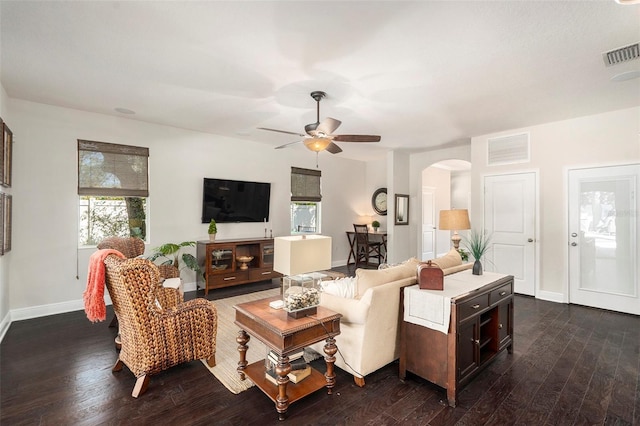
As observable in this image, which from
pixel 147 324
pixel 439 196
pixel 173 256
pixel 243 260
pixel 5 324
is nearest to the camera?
pixel 147 324

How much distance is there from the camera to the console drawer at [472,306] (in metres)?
2.17

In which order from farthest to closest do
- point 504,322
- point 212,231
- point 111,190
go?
point 212,231, point 111,190, point 504,322

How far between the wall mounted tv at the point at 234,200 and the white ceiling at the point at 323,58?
4.50 feet

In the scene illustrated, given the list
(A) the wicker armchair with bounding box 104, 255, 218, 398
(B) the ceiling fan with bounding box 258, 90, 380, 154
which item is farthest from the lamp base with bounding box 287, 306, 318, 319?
(B) the ceiling fan with bounding box 258, 90, 380, 154

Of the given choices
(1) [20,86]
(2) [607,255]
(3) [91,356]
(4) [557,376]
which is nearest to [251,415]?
(3) [91,356]

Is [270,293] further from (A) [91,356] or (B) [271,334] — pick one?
(B) [271,334]

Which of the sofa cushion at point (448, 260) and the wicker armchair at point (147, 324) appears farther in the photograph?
the sofa cushion at point (448, 260)

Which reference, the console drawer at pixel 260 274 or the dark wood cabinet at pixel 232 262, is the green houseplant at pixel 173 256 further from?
the console drawer at pixel 260 274

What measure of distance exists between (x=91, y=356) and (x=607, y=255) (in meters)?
6.33

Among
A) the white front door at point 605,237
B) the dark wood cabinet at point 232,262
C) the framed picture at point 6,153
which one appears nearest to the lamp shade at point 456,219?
the white front door at point 605,237

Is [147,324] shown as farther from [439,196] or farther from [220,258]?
[439,196]

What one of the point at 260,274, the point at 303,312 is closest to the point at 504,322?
the point at 303,312

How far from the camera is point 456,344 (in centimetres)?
212

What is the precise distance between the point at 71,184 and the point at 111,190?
0.45 m
